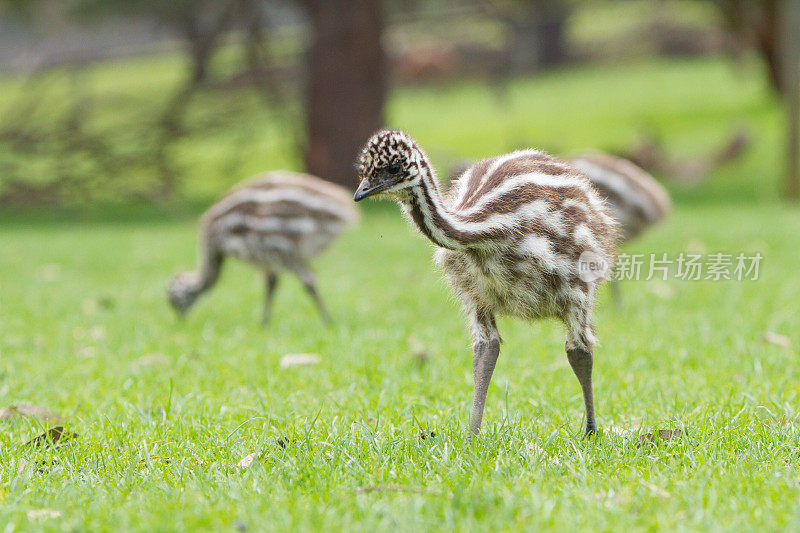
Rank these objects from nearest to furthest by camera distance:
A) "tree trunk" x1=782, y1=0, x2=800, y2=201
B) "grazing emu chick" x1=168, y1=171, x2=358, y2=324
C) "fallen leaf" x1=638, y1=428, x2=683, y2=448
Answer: "fallen leaf" x1=638, y1=428, x2=683, y2=448 → "grazing emu chick" x1=168, y1=171, x2=358, y2=324 → "tree trunk" x1=782, y1=0, x2=800, y2=201

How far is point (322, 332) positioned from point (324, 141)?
33.1 feet

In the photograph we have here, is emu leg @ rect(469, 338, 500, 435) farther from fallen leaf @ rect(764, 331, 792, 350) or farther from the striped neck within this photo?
fallen leaf @ rect(764, 331, 792, 350)

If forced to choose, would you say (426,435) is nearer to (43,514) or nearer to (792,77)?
(43,514)

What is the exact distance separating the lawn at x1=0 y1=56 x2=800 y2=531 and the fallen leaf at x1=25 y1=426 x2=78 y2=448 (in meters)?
0.07

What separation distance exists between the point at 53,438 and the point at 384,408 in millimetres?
1568

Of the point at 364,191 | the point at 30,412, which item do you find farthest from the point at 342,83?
the point at 364,191

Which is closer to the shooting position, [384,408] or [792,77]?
[384,408]

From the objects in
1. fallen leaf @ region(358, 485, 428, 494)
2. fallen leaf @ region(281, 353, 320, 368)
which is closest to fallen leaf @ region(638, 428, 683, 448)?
fallen leaf @ region(358, 485, 428, 494)

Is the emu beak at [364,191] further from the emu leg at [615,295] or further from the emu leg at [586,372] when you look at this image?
the emu leg at [615,295]

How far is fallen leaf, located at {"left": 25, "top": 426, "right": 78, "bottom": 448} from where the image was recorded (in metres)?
4.20

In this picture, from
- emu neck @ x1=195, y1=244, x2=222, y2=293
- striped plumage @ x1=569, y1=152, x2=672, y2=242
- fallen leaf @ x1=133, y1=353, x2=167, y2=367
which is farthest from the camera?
emu neck @ x1=195, y1=244, x2=222, y2=293

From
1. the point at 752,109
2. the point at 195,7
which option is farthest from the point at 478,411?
the point at 752,109

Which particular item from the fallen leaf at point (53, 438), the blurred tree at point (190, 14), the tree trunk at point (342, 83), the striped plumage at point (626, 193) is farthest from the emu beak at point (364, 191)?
the blurred tree at point (190, 14)

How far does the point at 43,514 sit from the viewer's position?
10.8 feet
